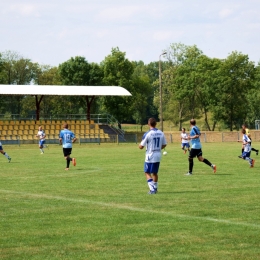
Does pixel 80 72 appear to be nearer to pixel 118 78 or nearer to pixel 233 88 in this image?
pixel 118 78

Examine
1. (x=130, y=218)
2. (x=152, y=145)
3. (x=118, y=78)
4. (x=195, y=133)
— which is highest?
(x=118, y=78)

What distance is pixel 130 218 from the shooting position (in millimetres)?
12945

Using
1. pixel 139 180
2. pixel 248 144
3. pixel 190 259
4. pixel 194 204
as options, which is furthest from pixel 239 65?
Result: pixel 190 259

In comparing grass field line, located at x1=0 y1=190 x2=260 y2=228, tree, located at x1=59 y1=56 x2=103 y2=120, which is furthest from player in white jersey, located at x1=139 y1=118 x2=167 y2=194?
tree, located at x1=59 y1=56 x2=103 y2=120

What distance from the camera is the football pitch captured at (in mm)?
9836

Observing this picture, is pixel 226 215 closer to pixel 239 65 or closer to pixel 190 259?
pixel 190 259

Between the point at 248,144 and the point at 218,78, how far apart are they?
60235mm

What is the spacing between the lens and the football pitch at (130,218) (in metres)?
9.84

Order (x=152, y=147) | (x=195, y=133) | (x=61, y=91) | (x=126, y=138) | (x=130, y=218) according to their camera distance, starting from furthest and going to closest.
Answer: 1. (x=61, y=91)
2. (x=126, y=138)
3. (x=195, y=133)
4. (x=152, y=147)
5. (x=130, y=218)

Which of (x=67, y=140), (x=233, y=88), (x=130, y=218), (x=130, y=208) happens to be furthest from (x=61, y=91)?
(x=130, y=218)

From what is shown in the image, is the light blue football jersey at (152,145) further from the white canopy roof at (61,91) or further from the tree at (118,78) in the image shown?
the tree at (118,78)

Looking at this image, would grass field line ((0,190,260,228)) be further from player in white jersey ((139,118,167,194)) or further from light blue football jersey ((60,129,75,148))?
light blue football jersey ((60,129,75,148))

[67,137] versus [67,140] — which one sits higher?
[67,137]

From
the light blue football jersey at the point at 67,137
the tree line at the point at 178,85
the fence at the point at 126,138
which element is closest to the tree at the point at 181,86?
the tree line at the point at 178,85
